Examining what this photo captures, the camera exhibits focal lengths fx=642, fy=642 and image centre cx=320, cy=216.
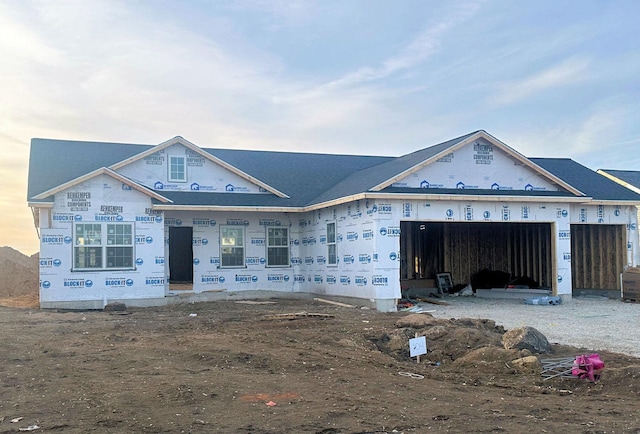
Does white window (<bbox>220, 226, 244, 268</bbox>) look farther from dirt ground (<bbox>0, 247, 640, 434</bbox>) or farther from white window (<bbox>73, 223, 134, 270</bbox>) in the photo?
dirt ground (<bbox>0, 247, 640, 434</bbox>)

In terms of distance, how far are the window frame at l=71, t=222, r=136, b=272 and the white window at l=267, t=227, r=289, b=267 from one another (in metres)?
4.84

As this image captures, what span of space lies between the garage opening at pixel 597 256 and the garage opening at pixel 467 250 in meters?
1.44

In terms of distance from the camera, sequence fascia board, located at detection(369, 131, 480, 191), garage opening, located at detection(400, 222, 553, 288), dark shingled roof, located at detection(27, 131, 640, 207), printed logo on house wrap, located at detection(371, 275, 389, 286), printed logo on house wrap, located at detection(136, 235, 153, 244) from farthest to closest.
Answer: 1. garage opening, located at detection(400, 222, 553, 288)
2. dark shingled roof, located at detection(27, 131, 640, 207)
3. printed logo on house wrap, located at detection(136, 235, 153, 244)
4. fascia board, located at detection(369, 131, 480, 191)
5. printed logo on house wrap, located at detection(371, 275, 389, 286)

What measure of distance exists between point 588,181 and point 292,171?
11.2 meters

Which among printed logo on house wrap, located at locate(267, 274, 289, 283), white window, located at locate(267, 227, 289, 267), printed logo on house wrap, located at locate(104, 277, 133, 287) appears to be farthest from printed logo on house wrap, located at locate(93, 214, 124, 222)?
printed logo on house wrap, located at locate(267, 274, 289, 283)

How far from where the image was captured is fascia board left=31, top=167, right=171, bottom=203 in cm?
1842

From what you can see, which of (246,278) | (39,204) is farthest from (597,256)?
(39,204)

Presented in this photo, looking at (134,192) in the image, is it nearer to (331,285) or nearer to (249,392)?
(331,285)

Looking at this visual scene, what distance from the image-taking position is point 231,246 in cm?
2181

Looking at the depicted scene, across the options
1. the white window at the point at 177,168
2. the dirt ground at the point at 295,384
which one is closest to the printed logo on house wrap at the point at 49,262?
the white window at the point at 177,168

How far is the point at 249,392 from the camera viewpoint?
7.55m

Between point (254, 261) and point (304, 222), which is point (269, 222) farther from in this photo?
point (254, 261)

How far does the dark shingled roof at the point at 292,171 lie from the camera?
20.0 meters

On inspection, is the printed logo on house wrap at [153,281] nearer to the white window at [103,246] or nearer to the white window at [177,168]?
the white window at [103,246]
